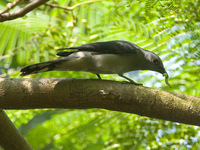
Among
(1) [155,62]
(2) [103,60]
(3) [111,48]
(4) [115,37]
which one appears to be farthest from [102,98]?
(4) [115,37]

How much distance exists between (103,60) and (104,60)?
0.01m

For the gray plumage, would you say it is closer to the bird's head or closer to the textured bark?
the bird's head

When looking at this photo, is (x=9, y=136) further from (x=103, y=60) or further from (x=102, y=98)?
(x=103, y=60)

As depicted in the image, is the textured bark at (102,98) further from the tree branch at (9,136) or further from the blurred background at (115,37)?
the blurred background at (115,37)

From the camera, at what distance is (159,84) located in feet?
14.4

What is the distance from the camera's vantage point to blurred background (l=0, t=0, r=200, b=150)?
384 centimetres

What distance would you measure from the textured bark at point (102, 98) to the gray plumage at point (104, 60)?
0.55 metres

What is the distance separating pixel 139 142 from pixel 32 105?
1.72m

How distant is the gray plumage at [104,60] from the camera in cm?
343

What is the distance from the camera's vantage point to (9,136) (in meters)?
3.21

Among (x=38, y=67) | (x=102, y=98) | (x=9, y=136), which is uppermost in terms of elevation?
(x=38, y=67)

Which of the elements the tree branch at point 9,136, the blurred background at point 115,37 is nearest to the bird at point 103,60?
the blurred background at point 115,37

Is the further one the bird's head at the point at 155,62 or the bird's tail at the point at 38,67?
the bird's head at the point at 155,62

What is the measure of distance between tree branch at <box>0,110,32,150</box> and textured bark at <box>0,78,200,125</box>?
0.34m
